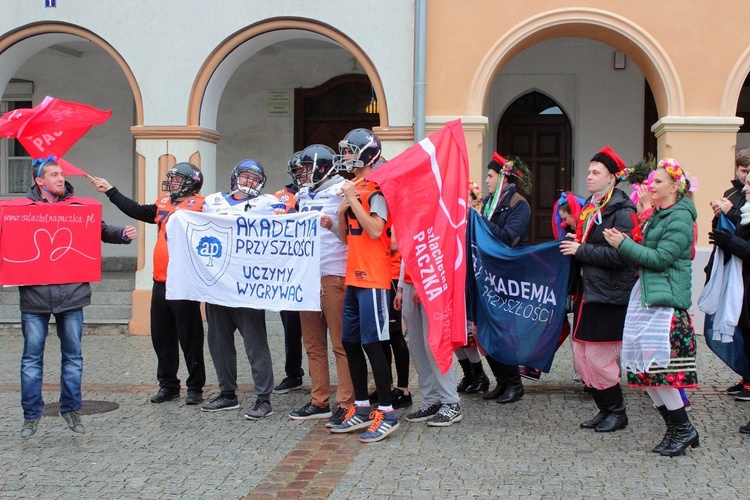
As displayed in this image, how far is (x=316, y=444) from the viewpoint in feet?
20.1

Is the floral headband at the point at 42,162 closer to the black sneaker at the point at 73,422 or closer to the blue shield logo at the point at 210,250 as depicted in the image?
the blue shield logo at the point at 210,250

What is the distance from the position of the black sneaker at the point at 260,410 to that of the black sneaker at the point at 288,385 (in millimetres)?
860

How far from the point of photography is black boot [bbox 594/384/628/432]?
634cm

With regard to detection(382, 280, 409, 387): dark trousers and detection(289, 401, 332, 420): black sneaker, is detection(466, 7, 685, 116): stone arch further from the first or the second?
detection(289, 401, 332, 420): black sneaker

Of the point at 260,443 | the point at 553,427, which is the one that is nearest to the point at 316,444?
the point at 260,443

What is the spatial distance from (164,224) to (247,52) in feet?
16.1

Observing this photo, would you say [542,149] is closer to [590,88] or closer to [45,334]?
[590,88]

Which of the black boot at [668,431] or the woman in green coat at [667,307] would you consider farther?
the black boot at [668,431]

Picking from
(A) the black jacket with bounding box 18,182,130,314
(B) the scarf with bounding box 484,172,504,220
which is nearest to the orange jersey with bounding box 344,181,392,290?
(B) the scarf with bounding box 484,172,504,220

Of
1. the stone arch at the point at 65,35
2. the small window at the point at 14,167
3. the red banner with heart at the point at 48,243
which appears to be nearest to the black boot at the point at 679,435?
the red banner with heart at the point at 48,243

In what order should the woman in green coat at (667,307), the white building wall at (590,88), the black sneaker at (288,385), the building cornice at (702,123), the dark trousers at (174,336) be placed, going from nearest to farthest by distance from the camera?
1. the woman in green coat at (667,307)
2. the dark trousers at (174,336)
3. the black sneaker at (288,385)
4. the building cornice at (702,123)
5. the white building wall at (590,88)

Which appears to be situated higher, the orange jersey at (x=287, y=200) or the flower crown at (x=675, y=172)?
the flower crown at (x=675, y=172)

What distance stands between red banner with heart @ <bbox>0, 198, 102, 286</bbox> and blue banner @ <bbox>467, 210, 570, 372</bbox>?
114 inches

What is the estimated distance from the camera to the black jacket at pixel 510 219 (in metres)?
7.31
